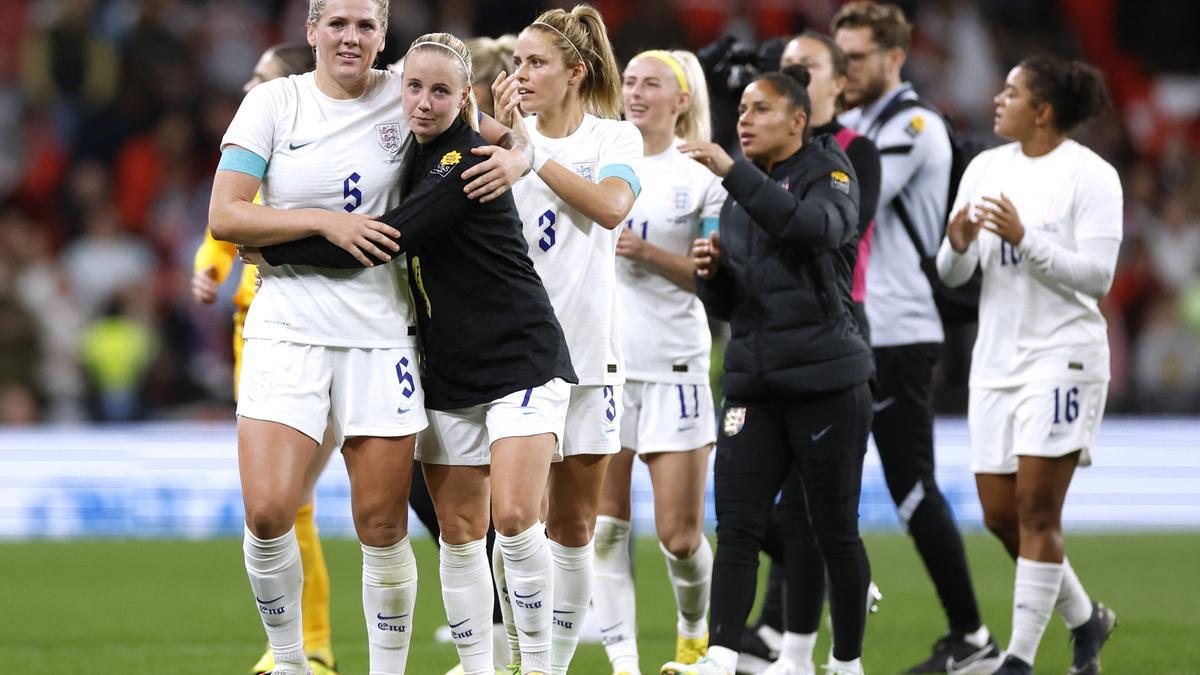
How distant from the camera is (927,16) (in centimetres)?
1788

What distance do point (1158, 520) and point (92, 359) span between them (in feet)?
28.8

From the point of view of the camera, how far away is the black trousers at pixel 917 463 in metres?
6.73

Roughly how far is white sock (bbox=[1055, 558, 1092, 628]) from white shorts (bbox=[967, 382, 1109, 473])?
1.65 feet

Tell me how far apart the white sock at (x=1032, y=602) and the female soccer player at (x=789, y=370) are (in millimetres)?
729

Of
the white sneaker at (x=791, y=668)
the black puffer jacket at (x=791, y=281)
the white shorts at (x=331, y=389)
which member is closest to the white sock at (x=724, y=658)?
the white sneaker at (x=791, y=668)

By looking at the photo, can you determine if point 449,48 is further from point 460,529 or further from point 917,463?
point 917,463

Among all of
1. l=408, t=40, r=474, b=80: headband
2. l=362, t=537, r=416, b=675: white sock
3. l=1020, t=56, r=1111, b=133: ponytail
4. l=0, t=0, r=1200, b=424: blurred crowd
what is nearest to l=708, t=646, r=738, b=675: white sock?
l=362, t=537, r=416, b=675: white sock

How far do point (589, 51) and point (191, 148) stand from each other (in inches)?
425

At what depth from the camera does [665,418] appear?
6.18 metres

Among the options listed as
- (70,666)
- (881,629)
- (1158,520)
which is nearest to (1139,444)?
(1158,520)

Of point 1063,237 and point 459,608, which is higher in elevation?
point 1063,237

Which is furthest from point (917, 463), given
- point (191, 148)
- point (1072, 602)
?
point (191, 148)

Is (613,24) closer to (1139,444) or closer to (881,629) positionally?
(1139,444)

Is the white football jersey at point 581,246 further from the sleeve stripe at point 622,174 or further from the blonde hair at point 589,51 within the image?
the blonde hair at point 589,51
